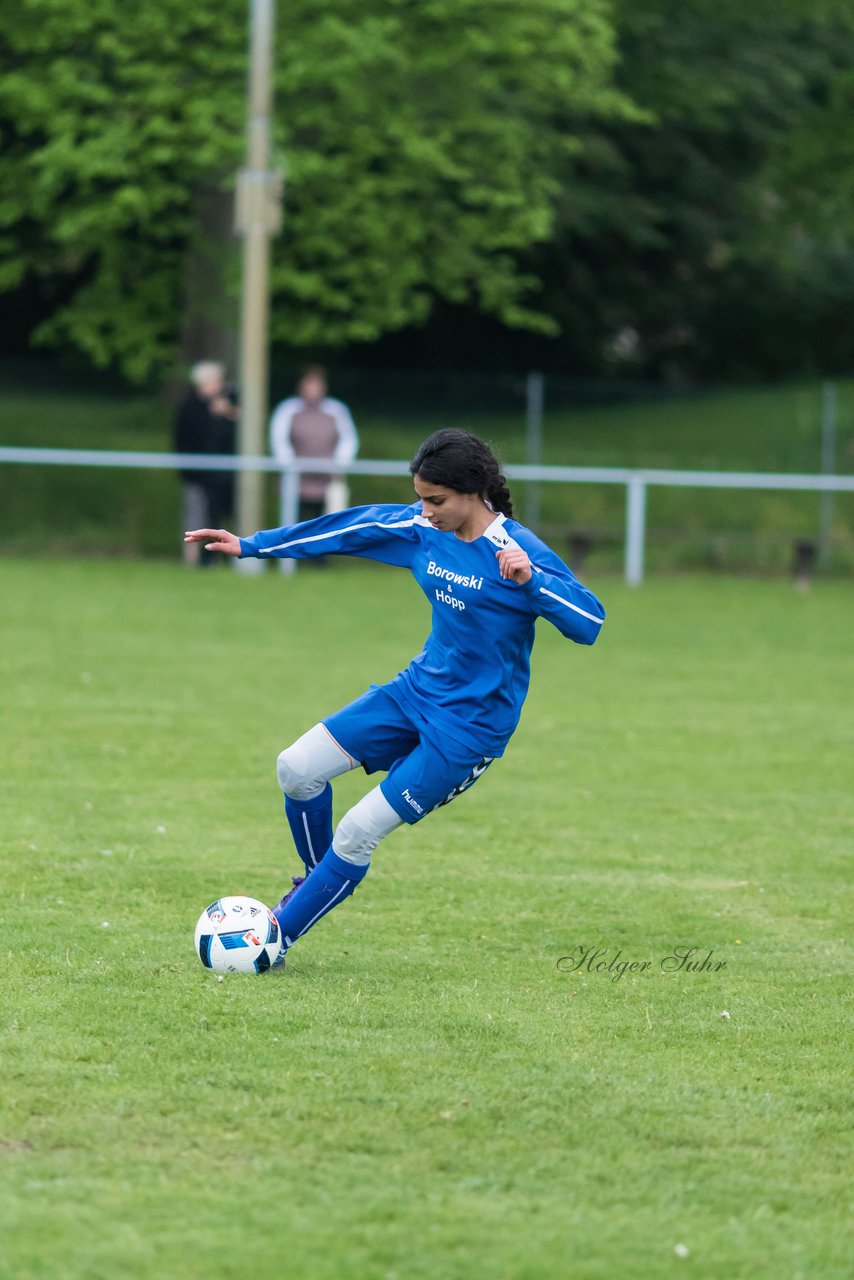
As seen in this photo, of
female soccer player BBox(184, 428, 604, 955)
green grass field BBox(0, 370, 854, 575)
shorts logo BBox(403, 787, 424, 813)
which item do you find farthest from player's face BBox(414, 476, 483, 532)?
green grass field BBox(0, 370, 854, 575)

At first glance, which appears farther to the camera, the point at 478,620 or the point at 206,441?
the point at 206,441

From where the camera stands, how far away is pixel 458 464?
5.45 meters

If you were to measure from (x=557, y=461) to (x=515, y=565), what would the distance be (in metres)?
18.5

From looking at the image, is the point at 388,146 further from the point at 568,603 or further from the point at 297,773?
the point at 568,603

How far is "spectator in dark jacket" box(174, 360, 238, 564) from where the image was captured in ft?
63.1

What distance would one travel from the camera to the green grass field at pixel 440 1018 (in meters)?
3.73

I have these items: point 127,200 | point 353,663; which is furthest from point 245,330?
point 353,663

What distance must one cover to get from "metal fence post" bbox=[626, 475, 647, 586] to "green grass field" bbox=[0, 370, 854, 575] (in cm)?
74

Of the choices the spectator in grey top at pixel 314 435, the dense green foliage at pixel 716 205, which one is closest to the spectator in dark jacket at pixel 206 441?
the spectator in grey top at pixel 314 435

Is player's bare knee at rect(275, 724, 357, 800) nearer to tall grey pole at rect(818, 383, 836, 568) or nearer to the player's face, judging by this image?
the player's face

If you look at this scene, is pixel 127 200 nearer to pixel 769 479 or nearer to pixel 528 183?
pixel 528 183

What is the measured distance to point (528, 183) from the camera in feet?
79.8
